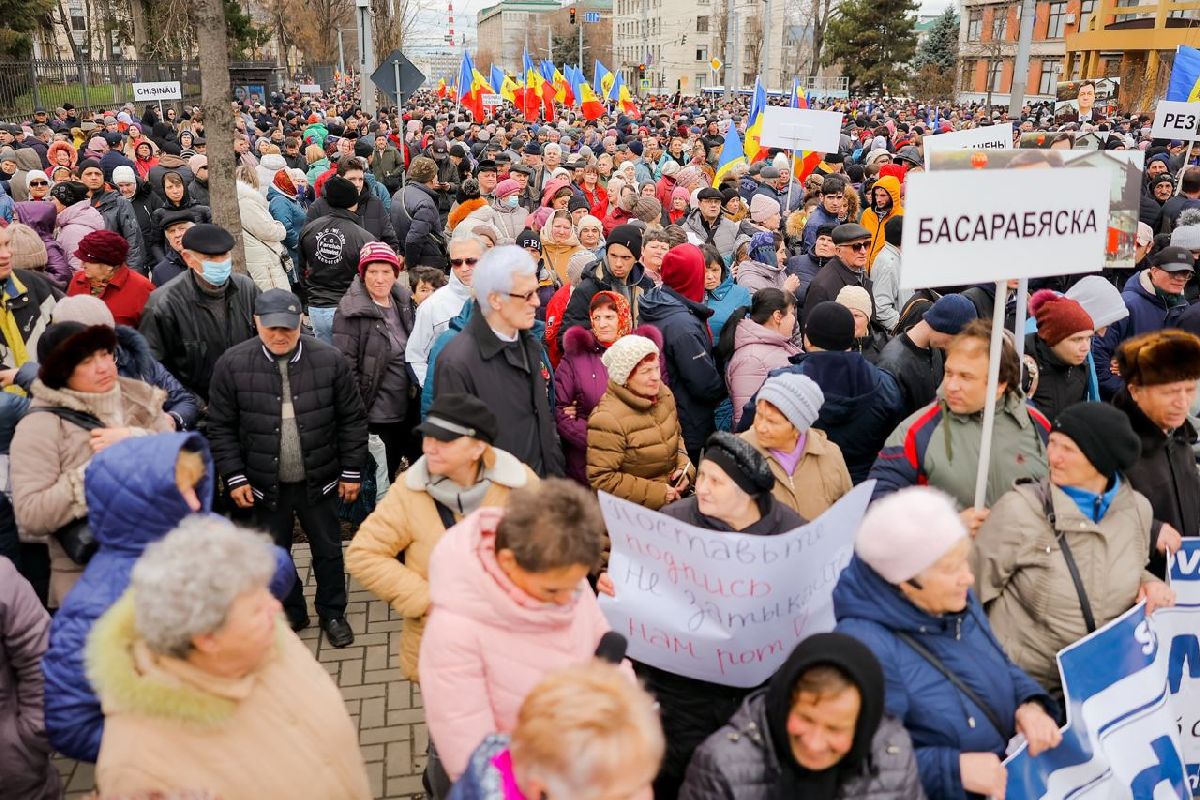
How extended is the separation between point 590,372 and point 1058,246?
238cm

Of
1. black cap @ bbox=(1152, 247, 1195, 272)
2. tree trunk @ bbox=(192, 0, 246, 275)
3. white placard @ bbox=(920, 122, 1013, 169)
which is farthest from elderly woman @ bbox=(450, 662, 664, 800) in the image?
white placard @ bbox=(920, 122, 1013, 169)

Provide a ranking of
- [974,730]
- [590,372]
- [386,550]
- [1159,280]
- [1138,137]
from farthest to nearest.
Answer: [1138,137]
[1159,280]
[590,372]
[386,550]
[974,730]

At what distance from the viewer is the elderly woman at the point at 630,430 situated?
4.41 m

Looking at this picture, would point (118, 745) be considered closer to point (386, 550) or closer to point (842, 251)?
point (386, 550)

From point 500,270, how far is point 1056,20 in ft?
244

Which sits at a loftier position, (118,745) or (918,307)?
(918,307)

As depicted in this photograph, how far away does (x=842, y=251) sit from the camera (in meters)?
6.90

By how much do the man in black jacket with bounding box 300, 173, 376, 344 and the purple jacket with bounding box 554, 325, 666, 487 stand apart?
3068mm

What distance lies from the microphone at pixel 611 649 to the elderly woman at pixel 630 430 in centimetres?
169

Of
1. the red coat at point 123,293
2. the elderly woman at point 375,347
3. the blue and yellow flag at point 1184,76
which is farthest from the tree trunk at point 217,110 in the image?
the blue and yellow flag at point 1184,76

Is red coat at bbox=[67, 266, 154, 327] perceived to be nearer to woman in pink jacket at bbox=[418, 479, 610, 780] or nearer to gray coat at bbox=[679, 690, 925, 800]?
woman in pink jacket at bbox=[418, 479, 610, 780]

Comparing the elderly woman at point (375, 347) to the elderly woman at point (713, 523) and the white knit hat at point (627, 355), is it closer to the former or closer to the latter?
the white knit hat at point (627, 355)

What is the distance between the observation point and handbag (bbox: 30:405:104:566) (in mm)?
3547

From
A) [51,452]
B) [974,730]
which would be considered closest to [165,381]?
[51,452]
